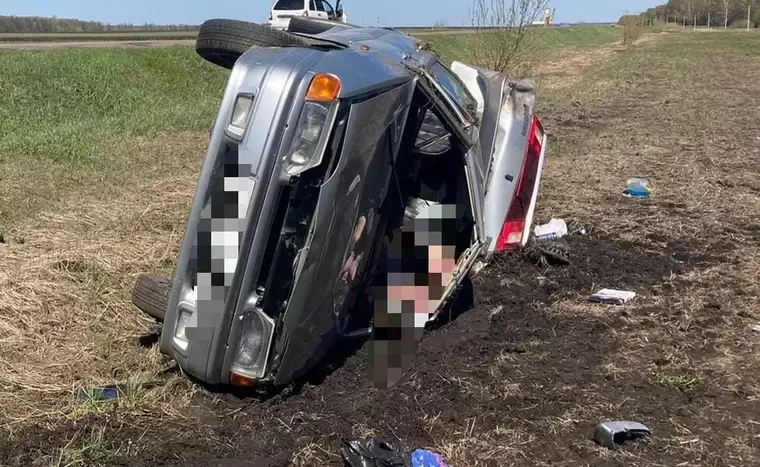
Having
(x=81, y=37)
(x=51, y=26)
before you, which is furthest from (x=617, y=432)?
(x=51, y=26)

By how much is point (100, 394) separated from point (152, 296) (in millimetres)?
662

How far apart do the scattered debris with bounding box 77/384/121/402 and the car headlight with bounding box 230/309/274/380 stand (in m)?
0.64

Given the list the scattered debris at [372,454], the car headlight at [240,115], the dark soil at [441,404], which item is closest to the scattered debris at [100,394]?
the dark soil at [441,404]

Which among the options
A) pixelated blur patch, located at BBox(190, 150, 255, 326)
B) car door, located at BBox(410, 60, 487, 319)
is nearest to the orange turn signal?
pixelated blur patch, located at BBox(190, 150, 255, 326)

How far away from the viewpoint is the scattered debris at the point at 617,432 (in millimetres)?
3002

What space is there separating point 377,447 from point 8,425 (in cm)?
155

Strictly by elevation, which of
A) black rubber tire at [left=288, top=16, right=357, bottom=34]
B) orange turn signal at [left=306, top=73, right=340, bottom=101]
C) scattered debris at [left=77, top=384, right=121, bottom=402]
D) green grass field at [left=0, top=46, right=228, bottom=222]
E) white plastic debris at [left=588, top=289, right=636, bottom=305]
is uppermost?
black rubber tire at [left=288, top=16, right=357, bottom=34]

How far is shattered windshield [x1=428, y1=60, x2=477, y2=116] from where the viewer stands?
15.1 feet

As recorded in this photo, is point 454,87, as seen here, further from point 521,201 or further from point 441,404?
point 441,404

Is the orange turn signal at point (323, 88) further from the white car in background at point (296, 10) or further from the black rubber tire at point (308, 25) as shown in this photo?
the white car in background at point (296, 10)

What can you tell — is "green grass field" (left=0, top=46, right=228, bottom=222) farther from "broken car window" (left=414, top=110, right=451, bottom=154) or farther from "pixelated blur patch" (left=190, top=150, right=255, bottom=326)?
"pixelated blur patch" (left=190, top=150, right=255, bottom=326)

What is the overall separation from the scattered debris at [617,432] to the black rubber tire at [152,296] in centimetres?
216

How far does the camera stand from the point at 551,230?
5.93 meters

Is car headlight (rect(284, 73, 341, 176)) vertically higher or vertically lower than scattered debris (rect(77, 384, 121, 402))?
higher
